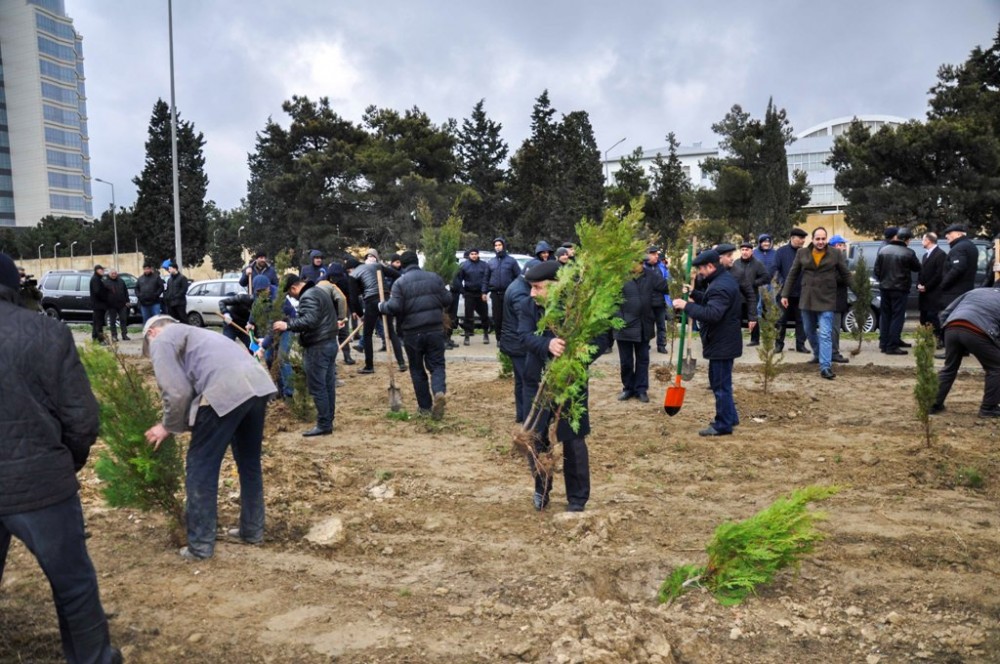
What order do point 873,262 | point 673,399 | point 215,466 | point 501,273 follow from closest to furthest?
point 215,466, point 673,399, point 501,273, point 873,262

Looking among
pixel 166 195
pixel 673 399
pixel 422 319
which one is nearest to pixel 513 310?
pixel 422 319

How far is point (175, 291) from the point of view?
16719 millimetres

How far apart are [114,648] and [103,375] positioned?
1.82m

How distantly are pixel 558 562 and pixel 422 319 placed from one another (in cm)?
428

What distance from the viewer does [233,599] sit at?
4.40 metres

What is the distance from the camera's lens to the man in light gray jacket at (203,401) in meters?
4.67

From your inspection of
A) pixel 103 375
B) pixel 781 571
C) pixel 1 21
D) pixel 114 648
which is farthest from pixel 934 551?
pixel 1 21

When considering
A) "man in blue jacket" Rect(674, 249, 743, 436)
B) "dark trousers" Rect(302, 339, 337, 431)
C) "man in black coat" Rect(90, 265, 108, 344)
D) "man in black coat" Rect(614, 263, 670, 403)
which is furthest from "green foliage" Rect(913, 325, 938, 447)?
"man in black coat" Rect(90, 265, 108, 344)

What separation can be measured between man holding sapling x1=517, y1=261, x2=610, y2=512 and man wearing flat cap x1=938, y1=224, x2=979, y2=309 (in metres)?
8.25

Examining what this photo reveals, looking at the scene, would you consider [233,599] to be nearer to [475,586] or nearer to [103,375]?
[475,586]

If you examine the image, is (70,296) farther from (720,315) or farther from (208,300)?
(720,315)

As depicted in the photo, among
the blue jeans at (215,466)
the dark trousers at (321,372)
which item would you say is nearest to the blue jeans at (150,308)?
the dark trousers at (321,372)

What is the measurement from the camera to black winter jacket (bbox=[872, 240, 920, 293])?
1181 centimetres

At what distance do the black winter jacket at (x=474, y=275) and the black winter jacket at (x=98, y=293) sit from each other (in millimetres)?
8158
